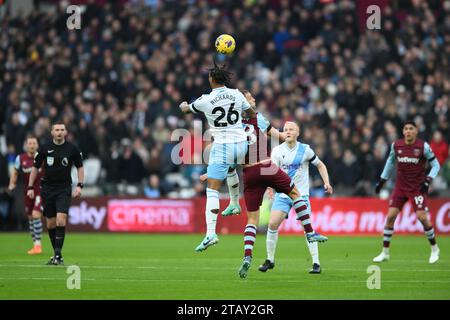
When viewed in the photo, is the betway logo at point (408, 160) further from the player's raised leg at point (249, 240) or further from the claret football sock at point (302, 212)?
the player's raised leg at point (249, 240)

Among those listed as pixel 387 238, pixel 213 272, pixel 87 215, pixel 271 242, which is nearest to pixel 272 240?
pixel 271 242

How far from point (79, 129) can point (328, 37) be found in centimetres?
934

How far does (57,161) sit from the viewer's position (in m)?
18.8

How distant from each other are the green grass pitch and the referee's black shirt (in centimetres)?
157

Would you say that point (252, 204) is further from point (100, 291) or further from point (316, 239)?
point (100, 291)

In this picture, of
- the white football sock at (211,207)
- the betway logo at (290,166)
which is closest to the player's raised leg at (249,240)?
the white football sock at (211,207)

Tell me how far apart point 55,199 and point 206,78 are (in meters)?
15.9

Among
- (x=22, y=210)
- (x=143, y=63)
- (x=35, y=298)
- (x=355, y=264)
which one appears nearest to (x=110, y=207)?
(x=22, y=210)

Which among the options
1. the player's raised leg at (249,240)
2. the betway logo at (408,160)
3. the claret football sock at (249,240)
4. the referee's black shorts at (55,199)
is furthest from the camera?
the betway logo at (408,160)

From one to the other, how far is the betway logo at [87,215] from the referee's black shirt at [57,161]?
11.9 meters

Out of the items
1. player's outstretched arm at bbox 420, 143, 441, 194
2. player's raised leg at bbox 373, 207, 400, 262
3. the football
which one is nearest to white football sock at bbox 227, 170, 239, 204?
the football

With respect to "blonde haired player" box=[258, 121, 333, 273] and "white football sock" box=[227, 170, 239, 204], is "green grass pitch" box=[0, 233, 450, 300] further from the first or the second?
"white football sock" box=[227, 170, 239, 204]

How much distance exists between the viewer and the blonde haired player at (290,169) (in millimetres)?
16719
